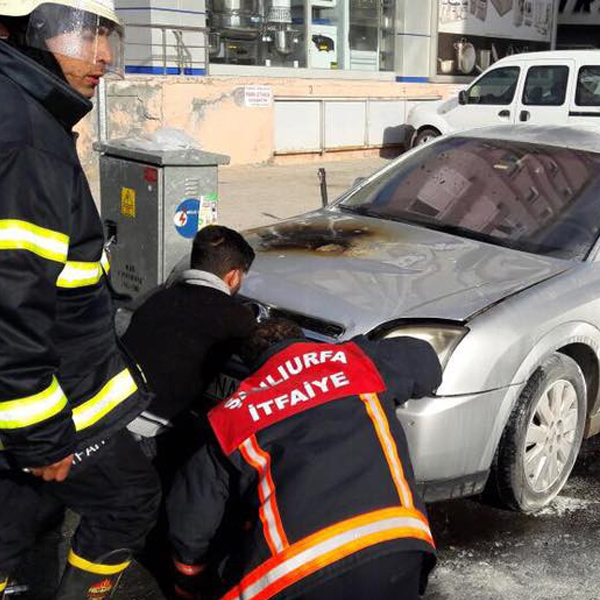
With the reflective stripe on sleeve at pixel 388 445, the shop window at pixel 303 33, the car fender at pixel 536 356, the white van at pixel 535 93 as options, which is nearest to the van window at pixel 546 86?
the white van at pixel 535 93

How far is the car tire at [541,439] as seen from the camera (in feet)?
10.4

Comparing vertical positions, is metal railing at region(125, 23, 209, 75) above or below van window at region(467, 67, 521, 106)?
above

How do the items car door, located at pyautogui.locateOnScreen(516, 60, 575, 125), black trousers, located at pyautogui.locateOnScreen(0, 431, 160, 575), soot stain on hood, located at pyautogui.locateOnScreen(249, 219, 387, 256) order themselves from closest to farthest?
black trousers, located at pyautogui.locateOnScreen(0, 431, 160, 575) < soot stain on hood, located at pyautogui.locateOnScreen(249, 219, 387, 256) < car door, located at pyautogui.locateOnScreen(516, 60, 575, 125)

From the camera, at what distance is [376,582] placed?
6.50ft

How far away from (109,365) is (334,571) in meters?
0.79

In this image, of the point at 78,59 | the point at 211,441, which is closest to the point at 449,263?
the point at 211,441

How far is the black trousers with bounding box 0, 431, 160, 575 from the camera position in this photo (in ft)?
7.22

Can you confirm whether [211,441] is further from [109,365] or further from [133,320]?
[133,320]

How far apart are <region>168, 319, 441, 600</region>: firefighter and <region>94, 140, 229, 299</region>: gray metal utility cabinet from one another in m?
2.70

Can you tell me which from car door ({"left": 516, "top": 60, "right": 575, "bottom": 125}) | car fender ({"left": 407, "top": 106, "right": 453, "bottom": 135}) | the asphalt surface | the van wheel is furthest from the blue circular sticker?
the van wheel

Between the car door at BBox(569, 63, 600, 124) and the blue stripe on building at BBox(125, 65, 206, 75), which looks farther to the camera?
the blue stripe on building at BBox(125, 65, 206, 75)

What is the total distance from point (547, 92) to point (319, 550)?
11300mm

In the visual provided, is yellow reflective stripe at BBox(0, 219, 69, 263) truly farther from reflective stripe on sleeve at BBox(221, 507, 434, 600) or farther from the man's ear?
the man's ear

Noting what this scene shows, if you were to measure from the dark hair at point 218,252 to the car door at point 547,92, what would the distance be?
9.53 meters
